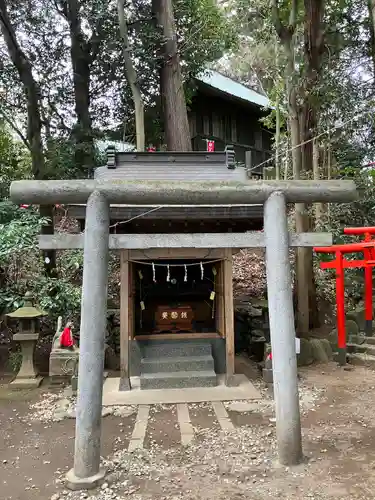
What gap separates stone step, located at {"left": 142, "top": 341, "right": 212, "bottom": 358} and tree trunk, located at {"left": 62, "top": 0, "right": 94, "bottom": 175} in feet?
26.1

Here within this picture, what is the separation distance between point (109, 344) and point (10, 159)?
7.45 metres

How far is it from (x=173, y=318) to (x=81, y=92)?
9733 mm

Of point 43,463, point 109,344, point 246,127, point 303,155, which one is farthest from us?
point 246,127

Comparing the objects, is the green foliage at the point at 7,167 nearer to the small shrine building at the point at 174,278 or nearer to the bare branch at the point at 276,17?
the small shrine building at the point at 174,278

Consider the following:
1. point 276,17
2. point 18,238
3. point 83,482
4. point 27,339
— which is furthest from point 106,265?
point 276,17

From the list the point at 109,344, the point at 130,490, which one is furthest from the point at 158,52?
the point at 130,490

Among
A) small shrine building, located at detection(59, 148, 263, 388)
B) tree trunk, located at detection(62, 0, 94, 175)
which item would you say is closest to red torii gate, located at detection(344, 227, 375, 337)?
small shrine building, located at detection(59, 148, 263, 388)

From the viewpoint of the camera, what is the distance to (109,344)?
9820mm

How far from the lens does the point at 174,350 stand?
330 inches

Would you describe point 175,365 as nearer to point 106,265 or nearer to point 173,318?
point 173,318

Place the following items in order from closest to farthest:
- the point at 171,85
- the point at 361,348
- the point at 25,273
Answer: the point at 361,348, the point at 25,273, the point at 171,85

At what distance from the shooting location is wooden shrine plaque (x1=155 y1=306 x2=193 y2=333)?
868 cm

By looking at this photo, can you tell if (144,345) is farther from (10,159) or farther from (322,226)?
(10,159)

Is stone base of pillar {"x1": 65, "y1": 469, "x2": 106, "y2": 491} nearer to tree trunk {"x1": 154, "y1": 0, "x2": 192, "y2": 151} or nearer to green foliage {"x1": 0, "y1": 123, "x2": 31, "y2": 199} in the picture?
green foliage {"x1": 0, "y1": 123, "x2": 31, "y2": 199}
